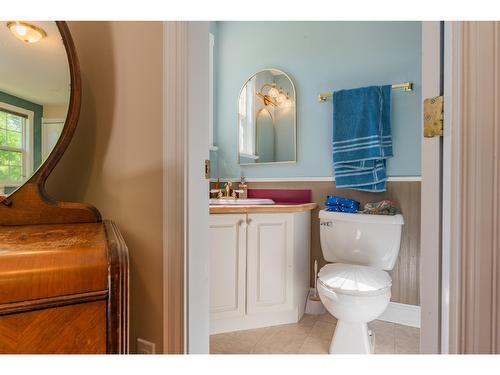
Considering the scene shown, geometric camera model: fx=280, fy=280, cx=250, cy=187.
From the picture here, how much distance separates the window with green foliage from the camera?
854mm

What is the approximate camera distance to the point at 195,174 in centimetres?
81

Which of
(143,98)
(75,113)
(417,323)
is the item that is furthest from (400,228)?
(75,113)

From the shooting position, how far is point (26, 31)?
85cm

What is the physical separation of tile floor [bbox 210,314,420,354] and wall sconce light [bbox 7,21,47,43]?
5.29 feet

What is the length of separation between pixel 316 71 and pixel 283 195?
969 mm

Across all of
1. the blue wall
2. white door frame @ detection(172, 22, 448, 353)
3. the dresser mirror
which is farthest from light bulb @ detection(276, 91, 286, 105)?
white door frame @ detection(172, 22, 448, 353)

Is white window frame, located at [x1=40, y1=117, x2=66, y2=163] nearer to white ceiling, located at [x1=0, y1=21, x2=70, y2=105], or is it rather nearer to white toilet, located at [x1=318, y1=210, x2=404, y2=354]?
white ceiling, located at [x1=0, y1=21, x2=70, y2=105]

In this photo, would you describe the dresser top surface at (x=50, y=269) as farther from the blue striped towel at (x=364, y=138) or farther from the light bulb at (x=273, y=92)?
the light bulb at (x=273, y=92)

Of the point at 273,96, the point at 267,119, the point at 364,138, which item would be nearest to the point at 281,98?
the point at 273,96

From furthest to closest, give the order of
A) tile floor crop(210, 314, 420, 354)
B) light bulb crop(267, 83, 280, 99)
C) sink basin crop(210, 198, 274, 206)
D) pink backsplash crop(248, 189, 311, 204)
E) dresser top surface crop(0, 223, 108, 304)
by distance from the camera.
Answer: light bulb crop(267, 83, 280, 99), pink backsplash crop(248, 189, 311, 204), sink basin crop(210, 198, 274, 206), tile floor crop(210, 314, 420, 354), dresser top surface crop(0, 223, 108, 304)

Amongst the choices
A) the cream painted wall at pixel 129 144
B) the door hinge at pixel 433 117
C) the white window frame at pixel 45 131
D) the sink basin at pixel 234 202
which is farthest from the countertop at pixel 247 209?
the door hinge at pixel 433 117

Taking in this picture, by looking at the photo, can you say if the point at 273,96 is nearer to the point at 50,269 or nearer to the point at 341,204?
the point at 341,204

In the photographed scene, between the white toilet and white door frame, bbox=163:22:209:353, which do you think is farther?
the white toilet

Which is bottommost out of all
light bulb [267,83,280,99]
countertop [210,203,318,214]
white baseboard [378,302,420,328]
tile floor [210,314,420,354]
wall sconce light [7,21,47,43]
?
tile floor [210,314,420,354]
